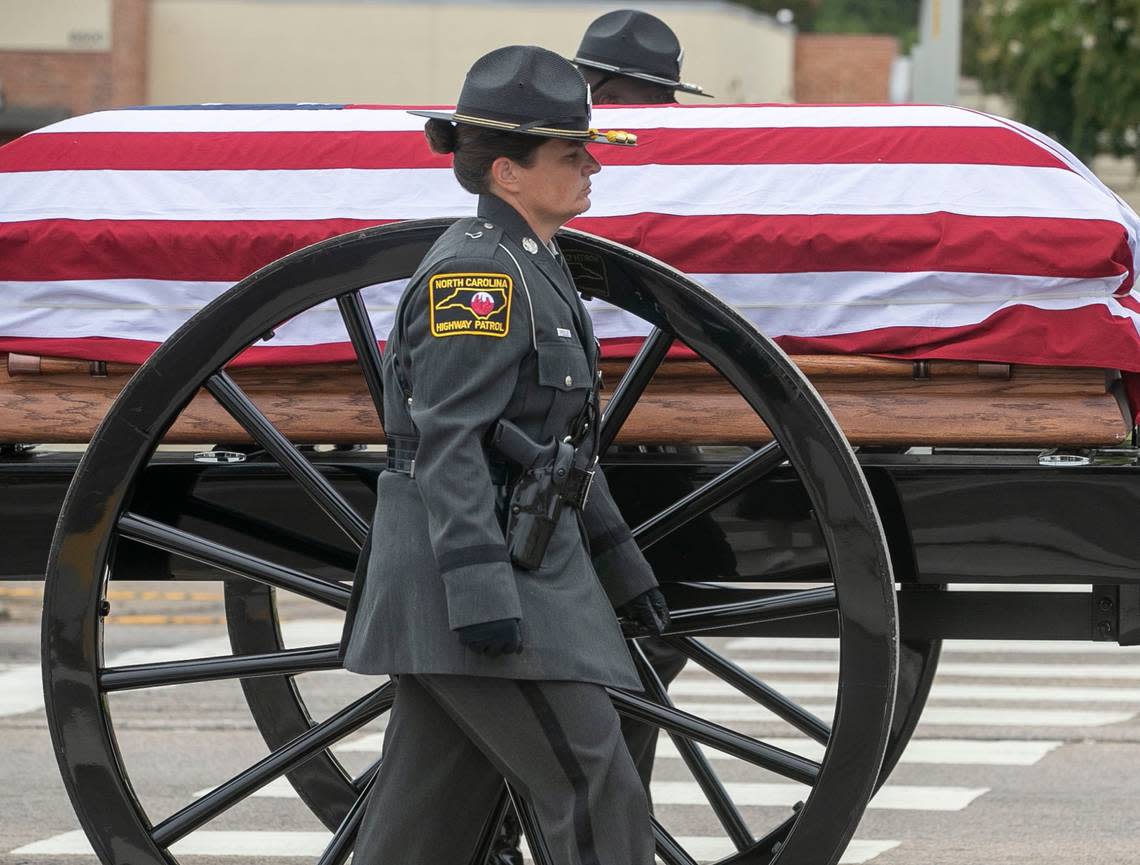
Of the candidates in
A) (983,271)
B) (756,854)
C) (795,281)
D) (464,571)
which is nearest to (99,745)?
(464,571)

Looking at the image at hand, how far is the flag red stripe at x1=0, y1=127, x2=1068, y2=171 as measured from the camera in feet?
10.8

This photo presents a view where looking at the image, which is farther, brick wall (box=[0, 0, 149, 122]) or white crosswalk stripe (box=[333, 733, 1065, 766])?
brick wall (box=[0, 0, 149, 122])

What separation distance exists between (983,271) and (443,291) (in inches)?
38.6

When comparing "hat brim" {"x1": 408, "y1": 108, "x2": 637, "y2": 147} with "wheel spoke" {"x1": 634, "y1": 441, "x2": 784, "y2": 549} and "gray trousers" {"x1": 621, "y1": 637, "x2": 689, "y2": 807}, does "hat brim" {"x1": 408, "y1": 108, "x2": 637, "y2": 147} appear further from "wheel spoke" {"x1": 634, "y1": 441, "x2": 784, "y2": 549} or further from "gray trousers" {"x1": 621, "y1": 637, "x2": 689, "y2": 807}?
"gray trousers" {"x1": 621, "y1": 637, "x2": 689, "y2": 807}

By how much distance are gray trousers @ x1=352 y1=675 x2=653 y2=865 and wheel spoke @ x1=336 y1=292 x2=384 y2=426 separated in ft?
1.76

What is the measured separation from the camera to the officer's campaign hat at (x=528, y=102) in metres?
2.83

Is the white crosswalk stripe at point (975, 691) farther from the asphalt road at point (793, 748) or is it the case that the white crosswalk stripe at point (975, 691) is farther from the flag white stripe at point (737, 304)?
the flag white stripe at point (737, 304)

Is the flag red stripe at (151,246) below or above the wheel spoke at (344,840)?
above

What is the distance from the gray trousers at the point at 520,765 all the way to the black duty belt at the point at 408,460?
0.30 metres

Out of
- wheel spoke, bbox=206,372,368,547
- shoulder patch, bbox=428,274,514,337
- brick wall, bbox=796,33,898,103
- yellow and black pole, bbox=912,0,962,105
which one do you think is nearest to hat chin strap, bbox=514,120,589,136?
shoulder patch, bbox=428,274,514,337

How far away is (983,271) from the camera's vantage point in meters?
3.15

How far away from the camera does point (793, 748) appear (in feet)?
21.0

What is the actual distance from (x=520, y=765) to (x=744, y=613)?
0.51 m

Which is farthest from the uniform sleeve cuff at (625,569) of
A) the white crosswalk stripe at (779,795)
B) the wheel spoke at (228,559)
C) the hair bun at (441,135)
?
the white crosswalk stripe at (779,795)
